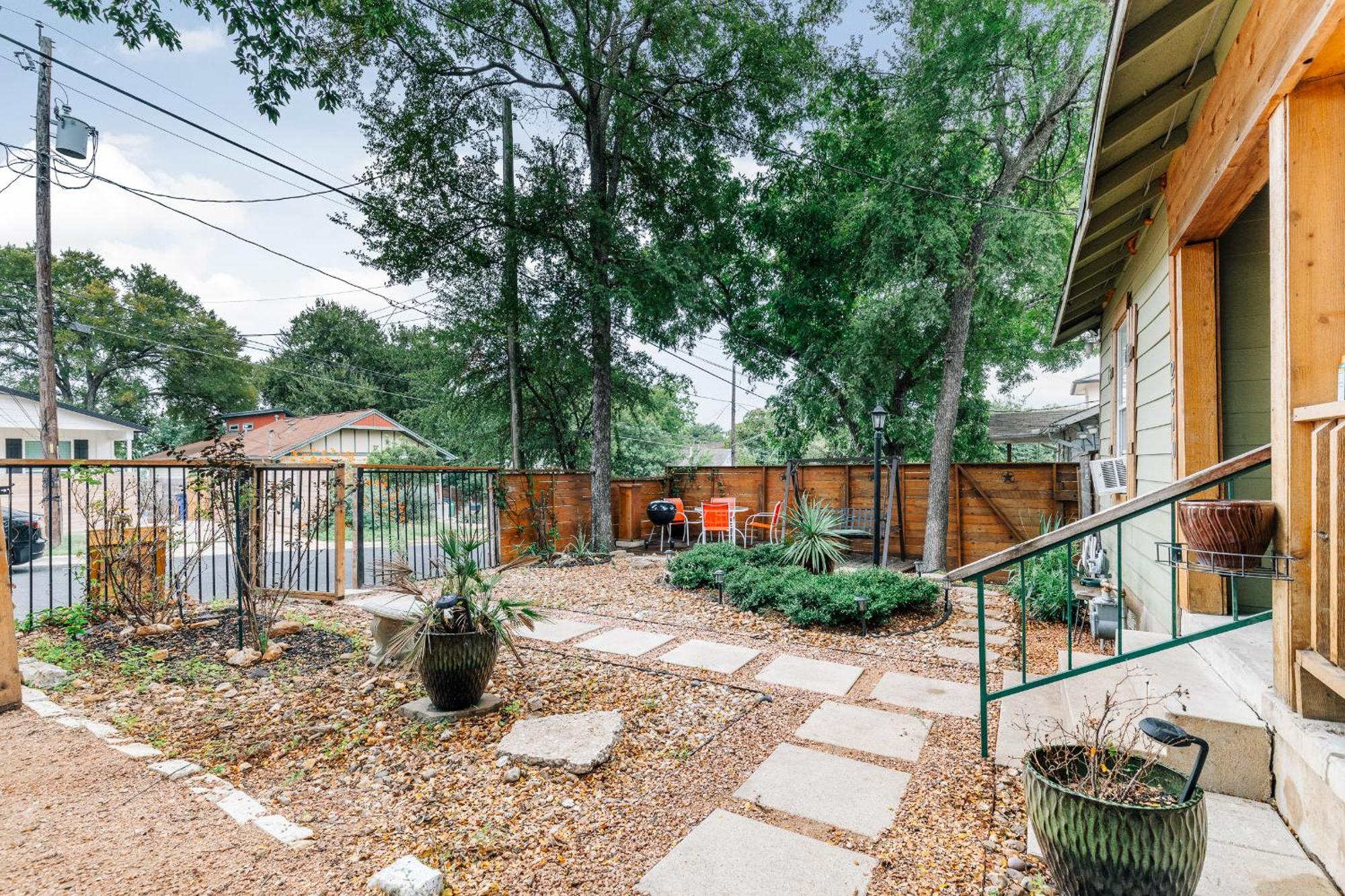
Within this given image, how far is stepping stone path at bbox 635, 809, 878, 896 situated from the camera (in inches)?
64.9

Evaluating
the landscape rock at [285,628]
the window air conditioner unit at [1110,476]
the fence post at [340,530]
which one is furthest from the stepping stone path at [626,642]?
the window air conditioner unit at [1110,476]

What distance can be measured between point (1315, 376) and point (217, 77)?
30.2 ft

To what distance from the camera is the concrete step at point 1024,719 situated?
2.40 meters

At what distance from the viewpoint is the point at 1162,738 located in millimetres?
1310

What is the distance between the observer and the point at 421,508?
6.82 meters

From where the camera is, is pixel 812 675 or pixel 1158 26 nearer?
pixel 1158 26

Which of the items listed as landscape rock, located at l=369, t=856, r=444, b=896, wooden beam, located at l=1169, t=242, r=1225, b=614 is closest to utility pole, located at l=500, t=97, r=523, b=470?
landscape rock, located at l=369, t=856, r=444, b=896

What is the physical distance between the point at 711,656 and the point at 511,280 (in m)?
6.45

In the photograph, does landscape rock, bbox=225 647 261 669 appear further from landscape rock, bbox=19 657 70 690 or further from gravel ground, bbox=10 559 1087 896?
landscape rock, bbox=19 657 70 690

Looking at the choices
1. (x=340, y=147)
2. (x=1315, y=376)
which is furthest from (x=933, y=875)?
(x=340, y=147)

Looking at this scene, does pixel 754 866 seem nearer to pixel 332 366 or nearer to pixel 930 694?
pixel 930 694

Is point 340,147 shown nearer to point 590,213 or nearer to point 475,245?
point 475,245

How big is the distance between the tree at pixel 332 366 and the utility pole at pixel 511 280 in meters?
19.4

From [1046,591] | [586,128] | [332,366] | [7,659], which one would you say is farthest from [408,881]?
[332,366]
